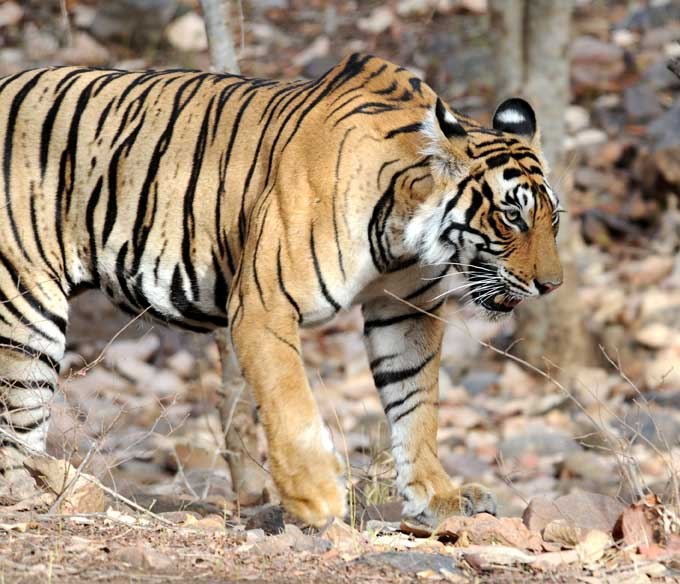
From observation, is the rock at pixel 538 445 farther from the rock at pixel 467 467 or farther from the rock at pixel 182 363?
the rock at pixel 182 363

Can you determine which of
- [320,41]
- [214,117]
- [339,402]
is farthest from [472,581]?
[320,41]

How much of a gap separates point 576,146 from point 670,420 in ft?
17.3

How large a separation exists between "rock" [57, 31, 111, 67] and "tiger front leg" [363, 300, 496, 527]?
10.6m

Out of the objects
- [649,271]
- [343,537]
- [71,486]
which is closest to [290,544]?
[343,537]

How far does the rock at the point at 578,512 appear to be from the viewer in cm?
459

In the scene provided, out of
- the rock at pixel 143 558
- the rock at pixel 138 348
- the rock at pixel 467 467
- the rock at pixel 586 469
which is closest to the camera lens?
the rock at pixel 143 558

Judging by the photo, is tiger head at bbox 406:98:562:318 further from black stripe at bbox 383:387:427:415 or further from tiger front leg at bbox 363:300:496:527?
black stripe at bbox 383:387:427:415

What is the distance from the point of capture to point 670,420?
9.67 meters

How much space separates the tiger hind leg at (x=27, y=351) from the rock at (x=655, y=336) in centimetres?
699

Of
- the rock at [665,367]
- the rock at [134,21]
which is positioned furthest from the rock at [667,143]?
the rock at [134,21]

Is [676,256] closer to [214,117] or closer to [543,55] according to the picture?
[543,55]

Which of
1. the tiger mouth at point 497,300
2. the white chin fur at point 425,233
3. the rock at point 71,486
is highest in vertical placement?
the white chin fur at point 425,233

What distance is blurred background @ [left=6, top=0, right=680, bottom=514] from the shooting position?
930cm

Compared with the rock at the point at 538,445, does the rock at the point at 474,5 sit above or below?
above
